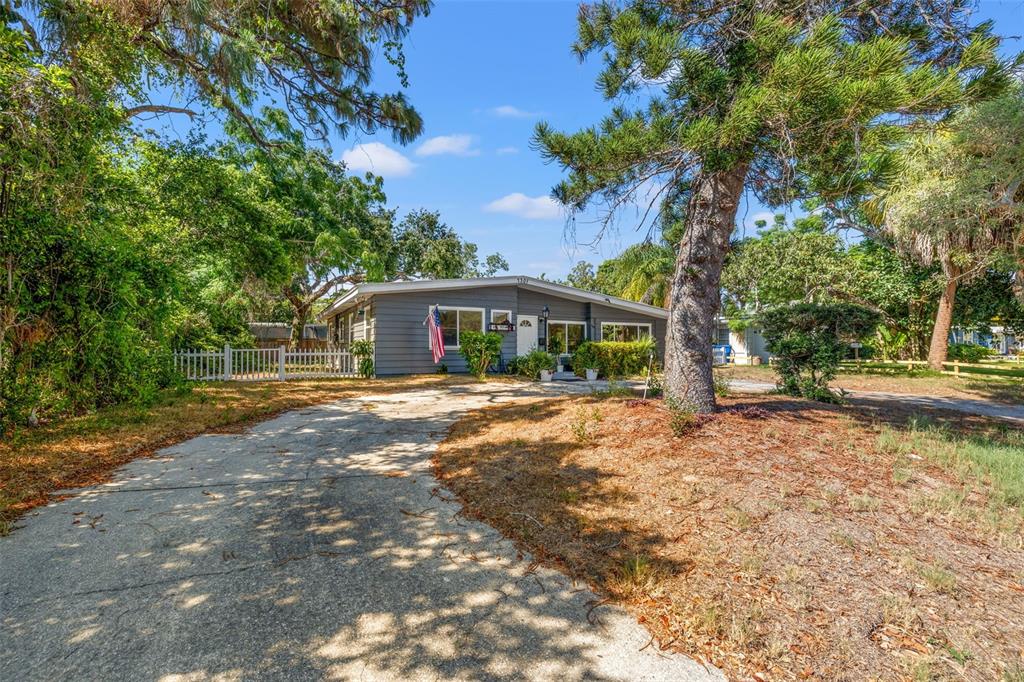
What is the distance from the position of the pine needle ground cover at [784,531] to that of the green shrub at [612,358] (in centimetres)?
981

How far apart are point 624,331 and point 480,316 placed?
694 centimetres

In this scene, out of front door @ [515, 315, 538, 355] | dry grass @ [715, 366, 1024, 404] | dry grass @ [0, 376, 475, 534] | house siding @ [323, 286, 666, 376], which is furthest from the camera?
front door @ [515, 315, 538, 355]

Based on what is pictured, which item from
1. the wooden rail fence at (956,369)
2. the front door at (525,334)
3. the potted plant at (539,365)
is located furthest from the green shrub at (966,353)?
the potted plant at (539,365)

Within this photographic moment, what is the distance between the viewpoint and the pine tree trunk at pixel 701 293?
16.1ft

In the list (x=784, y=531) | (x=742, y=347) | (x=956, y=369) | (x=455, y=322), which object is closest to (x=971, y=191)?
(x=956, y=369)

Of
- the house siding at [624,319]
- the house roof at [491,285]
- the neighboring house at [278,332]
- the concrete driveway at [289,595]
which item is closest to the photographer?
the concrete driveway at [289,595]

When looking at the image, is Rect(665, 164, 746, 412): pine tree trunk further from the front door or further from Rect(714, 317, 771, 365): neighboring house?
Rect(714, 317, 771, 365): neighboring house

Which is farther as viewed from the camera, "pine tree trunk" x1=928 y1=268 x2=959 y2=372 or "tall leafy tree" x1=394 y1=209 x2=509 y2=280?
"tall leafy tree" x1=394 y1=209 x2=509 y2=280

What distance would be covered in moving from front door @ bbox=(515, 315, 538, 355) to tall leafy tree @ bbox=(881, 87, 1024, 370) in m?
10.3

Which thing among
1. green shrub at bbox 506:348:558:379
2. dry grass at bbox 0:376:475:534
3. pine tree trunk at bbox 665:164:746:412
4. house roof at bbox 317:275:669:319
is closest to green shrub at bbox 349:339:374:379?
house roof at bbox 317:275:669:319

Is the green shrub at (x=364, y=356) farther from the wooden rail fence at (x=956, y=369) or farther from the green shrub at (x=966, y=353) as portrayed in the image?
the green shrub at (x=966, y=353)

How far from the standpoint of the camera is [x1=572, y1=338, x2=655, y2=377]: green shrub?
14891mm

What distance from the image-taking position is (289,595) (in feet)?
7.45

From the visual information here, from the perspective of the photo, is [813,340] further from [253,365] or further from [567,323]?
[253,365]
